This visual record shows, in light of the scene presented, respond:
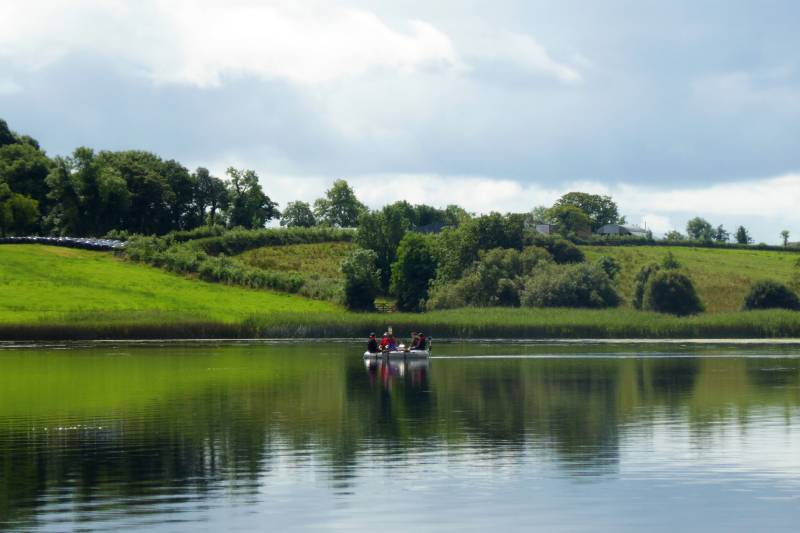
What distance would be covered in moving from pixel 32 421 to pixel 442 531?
23055mm

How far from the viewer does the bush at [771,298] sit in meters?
134

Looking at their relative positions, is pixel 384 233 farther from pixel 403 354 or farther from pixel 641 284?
pixel 403 354

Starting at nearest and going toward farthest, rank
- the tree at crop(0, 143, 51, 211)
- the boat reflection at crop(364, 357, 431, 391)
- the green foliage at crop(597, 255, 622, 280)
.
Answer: the boat reflection at crop(364, 357, 431, 391) < the green foliage at crop(597, 255, 622, 280) < the tree at crop(0, 143, 51, 211)

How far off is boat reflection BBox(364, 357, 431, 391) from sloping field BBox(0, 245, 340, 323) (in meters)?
40.4

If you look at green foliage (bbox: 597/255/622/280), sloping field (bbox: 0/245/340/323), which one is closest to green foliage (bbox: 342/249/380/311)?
sloping field (bbox: 0/245/340/323)

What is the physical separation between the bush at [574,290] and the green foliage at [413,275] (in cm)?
2576

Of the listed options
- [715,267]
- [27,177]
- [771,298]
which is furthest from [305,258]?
[771,298]

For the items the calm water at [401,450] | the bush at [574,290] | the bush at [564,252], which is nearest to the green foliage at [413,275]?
the bush at [564,252]

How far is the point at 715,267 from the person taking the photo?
573 ft

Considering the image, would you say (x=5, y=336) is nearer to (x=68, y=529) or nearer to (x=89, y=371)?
(x=89, y=371)

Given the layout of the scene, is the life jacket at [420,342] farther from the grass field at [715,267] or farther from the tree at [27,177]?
the tree at [27,177]

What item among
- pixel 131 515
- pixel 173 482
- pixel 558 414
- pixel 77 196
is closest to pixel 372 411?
pixel 558 414

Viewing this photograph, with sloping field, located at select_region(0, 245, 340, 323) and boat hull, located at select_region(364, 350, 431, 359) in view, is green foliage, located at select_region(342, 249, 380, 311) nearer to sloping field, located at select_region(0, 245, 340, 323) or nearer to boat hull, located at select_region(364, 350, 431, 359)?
sloping field, located at select_region(0, 245, 340, 323)

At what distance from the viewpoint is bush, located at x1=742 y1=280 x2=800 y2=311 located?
5256 inches
